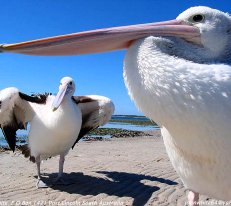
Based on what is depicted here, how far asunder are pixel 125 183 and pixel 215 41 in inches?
172

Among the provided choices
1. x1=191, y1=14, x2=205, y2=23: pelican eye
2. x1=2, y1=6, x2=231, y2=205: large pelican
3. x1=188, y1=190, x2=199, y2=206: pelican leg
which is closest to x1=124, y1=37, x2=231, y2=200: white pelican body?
x1=2, y1=6, x2=231, y2=205: large pelican

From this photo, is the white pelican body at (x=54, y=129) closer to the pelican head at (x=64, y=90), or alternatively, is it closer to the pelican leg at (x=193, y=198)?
the pelican head at (x=64, y=90)

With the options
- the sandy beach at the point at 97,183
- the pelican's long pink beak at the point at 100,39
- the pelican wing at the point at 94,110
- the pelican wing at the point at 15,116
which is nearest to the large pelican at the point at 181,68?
the pelican's long pink beak at the point at 100,39

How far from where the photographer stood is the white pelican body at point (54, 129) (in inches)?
241

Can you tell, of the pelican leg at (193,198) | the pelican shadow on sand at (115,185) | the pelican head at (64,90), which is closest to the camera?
the pelican leg at (193,198)

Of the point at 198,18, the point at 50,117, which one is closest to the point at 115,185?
the point at 50,117

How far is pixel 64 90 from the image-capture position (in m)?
6.43

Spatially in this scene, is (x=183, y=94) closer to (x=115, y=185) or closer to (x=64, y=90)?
(x=115, y=185)

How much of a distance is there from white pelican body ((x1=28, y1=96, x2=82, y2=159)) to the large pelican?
408 cm

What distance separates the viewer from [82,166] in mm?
7660

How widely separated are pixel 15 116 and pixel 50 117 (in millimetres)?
1034

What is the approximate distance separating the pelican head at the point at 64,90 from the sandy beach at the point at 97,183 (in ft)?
4.60

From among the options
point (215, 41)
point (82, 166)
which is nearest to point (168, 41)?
point (215, 41)

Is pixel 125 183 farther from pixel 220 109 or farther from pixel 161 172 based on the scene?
pixel 220 109
